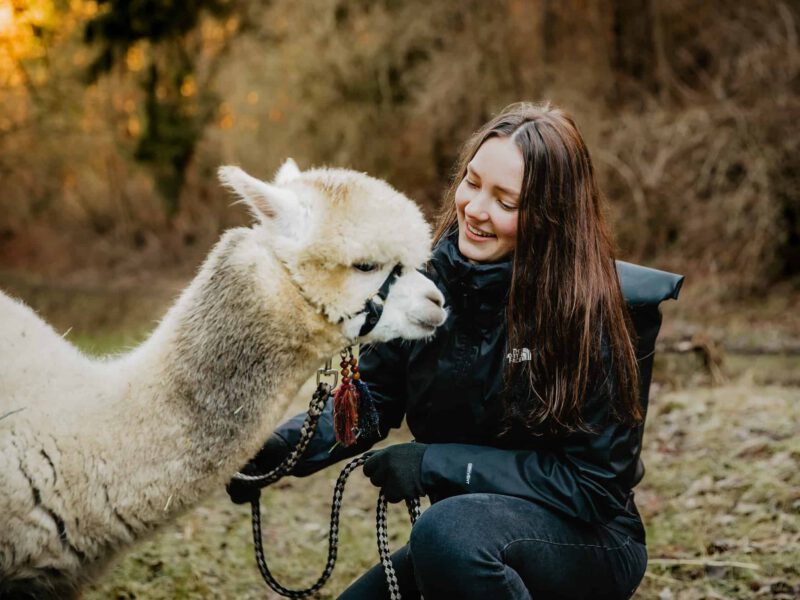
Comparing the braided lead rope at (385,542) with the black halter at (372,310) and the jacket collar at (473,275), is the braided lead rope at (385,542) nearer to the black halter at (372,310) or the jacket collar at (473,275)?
the black halter at (372,310)

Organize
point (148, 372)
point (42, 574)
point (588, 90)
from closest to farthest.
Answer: point (42, 574) < point (148, 372) < point (588, 90)

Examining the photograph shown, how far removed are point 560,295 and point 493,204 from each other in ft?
1.02

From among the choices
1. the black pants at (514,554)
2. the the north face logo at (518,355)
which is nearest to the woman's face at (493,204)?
the the north face logo at (518,355)

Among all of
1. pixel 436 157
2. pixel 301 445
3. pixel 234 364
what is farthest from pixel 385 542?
pixel 436 157

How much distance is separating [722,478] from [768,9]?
7994 millimetres

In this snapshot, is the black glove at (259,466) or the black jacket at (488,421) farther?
the black glove at (259,466)

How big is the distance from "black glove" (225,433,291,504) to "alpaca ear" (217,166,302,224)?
0.65 metres

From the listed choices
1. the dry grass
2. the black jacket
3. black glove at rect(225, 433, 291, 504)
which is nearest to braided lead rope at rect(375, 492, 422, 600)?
the black jacket

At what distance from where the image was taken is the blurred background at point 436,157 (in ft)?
12.5

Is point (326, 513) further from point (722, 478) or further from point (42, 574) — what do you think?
point (42, 574)

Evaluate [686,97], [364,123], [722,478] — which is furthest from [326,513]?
[364,123]

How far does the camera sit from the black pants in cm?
207

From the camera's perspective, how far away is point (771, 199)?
9.16m

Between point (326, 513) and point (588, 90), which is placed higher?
point (588, 90)
